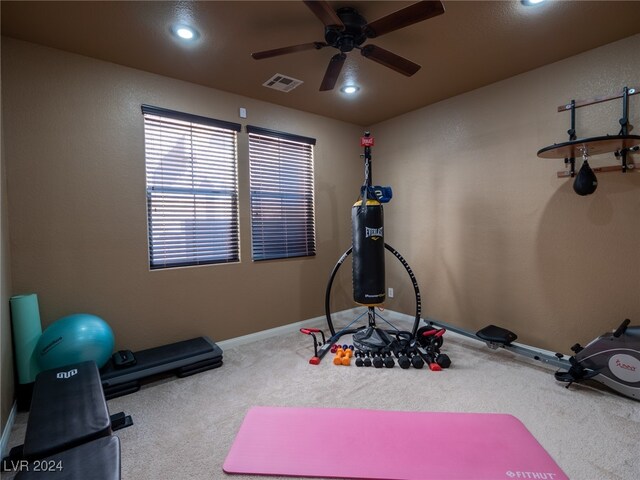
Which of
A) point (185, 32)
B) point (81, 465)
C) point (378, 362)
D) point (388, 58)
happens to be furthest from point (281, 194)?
point (81, 465)

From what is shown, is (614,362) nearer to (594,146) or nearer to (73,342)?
(594,146)

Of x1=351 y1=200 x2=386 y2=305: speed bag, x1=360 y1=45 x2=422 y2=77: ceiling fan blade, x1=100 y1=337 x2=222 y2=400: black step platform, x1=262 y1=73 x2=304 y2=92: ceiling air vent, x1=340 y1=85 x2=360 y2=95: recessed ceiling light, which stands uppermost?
x1=340 y1=85 x2=360 y2=95: recessed ceiling light

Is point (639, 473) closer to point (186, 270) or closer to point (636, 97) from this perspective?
point (636, 97)

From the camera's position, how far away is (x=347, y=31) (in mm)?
2076

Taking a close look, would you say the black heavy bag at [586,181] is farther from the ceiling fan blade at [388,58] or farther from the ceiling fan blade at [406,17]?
the ceiling fan blade at [406,17]

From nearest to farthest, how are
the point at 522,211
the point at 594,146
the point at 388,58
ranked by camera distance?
the point at 388,58 → the point at 594,146 → the point at 522,211

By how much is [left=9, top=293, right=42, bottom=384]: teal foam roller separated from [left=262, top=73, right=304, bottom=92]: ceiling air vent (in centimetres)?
261

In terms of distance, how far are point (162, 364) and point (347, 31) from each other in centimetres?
281

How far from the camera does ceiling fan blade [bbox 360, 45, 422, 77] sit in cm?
210

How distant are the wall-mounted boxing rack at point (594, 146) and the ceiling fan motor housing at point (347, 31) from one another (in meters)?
1.55

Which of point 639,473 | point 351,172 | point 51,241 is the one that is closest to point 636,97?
point 639,473

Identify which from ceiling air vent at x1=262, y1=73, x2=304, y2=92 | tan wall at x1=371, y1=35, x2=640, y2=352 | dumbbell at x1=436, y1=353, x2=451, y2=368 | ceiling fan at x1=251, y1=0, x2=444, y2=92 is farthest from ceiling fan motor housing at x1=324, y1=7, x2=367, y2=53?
dumbbell at x1=436, y1=353, x2=451, y2=368

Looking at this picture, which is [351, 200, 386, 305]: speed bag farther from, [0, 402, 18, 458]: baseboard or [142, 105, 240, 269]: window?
[0, 402, 18, 458]: baseboard

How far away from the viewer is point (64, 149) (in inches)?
99.3
